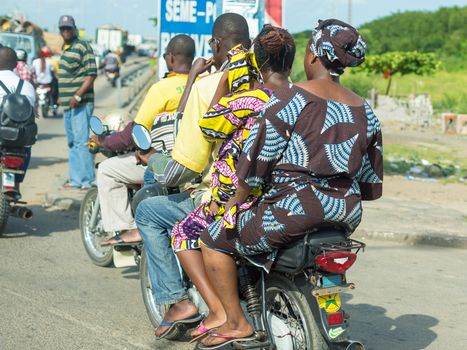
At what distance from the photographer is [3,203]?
8289 mm

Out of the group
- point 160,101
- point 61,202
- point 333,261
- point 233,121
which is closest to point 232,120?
point 233,121

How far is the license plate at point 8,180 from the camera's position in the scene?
8.33 meters

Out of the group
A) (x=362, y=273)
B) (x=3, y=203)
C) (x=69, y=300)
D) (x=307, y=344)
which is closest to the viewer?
(x=307, y=344)

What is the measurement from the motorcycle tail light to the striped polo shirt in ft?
24.8

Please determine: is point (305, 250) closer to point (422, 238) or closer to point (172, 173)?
point (172, 173)

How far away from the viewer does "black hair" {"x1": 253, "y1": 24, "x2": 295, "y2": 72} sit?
14.6 ft

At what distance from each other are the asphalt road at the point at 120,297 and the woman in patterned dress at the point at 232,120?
854mm

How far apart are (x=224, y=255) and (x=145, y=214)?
926 mm

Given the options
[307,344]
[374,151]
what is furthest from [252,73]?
[307,344]

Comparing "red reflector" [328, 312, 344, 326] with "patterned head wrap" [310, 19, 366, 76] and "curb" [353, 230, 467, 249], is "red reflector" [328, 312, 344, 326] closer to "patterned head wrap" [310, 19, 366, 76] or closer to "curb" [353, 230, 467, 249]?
"patterned head wrap" [310, 19, 366, 76]

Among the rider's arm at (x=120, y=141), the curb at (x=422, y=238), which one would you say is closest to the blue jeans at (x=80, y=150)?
the curb at (x=422, y=238)

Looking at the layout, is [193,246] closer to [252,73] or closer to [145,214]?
[145,214]

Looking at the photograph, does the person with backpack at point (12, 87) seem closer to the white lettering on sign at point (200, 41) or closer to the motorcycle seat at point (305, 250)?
the white lettering on sign at point (200, 41)

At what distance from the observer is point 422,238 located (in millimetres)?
9242
